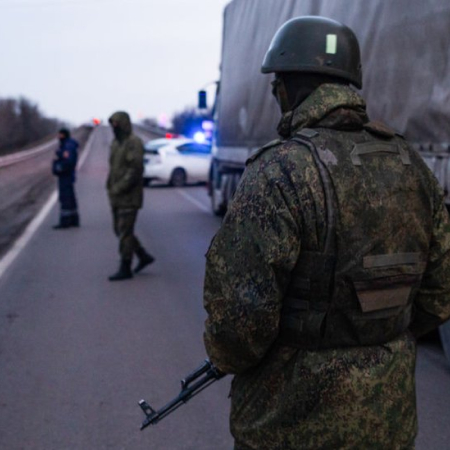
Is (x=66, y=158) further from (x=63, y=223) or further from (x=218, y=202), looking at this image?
(x=218, y=202)

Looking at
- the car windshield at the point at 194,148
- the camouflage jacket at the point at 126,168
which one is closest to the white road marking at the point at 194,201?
the car windshield at the point at 194,148

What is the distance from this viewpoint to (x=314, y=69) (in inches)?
83.7

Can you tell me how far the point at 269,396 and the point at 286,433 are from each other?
101 mm

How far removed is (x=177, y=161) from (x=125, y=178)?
1643 cm

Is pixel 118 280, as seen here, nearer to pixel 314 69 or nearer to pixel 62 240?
pixel 62 240

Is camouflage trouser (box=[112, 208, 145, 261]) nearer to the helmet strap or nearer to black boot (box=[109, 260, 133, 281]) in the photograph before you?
black boot (box=[109, 260, 133, 281])

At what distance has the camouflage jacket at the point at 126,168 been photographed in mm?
8352

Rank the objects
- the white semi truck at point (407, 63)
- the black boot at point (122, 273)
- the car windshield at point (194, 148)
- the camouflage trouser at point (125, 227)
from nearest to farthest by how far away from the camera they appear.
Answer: the white semi truck at point (407, 63), the camouflage trouser at point (125, 227), the black boot at point (122, 273), the car windshield at point (194, 148)

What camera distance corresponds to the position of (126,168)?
839cm

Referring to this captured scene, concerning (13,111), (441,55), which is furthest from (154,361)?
(13,111)

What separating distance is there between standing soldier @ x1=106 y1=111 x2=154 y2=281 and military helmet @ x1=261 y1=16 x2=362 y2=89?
6.10 meters

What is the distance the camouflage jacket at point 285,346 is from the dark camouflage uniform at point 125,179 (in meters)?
6.34

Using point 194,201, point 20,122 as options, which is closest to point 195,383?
point 194,201

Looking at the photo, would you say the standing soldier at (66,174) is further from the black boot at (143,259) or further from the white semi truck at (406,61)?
A: the white semi truck at (406,61)
